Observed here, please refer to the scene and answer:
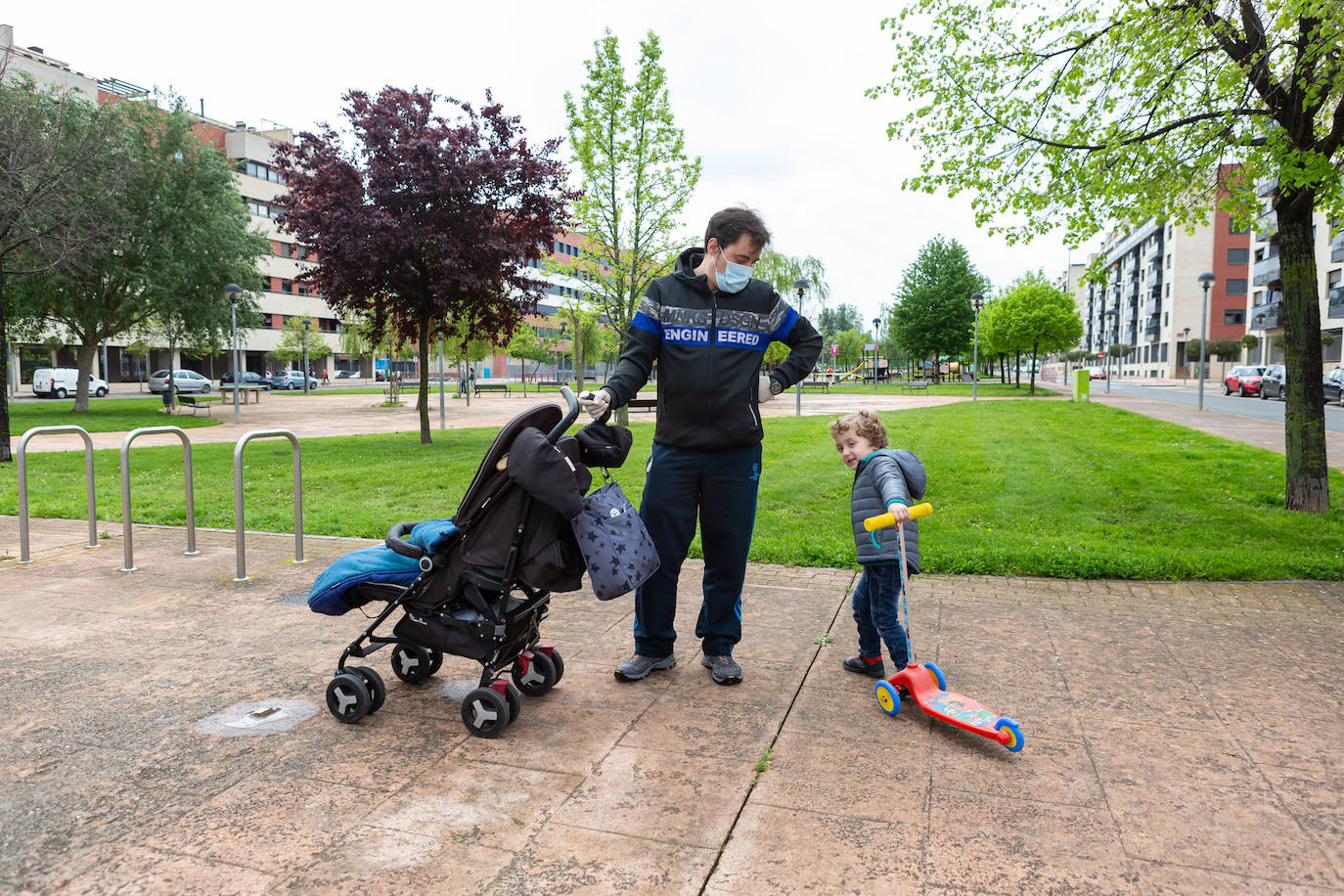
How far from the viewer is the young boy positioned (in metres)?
3.67

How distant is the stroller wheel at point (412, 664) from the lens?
152 inches

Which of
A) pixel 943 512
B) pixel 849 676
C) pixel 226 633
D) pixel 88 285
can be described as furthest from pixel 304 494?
pixel 88 285

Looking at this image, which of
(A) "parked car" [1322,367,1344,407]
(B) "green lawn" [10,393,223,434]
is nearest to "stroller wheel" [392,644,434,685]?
(B) "green lawn" [10,393,223,434]

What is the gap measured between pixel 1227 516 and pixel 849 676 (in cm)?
567

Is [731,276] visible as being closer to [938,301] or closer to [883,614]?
[883,614]

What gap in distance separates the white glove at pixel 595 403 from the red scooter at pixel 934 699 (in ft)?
3.77

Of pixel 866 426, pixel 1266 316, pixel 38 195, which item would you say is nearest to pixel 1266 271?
pixel 1266 316

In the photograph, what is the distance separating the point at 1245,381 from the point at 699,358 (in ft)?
129

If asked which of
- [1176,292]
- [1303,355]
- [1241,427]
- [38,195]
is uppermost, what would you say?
[1176,292]

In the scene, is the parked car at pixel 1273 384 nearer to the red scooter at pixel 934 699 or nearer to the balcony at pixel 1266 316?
the balcony at pixel 1266 316

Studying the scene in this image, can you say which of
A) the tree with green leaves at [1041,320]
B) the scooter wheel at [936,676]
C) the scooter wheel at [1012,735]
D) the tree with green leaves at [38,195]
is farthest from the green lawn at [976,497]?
the tree with green leaves at [1041,320]

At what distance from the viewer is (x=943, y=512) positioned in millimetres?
8188

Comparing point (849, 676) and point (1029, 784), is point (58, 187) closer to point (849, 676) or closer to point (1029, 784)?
point (849, 676)

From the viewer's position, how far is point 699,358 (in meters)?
3.76
